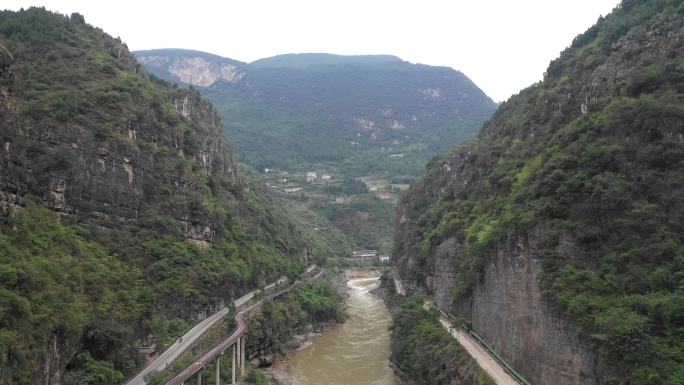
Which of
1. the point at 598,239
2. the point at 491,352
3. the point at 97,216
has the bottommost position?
the point at 491,352

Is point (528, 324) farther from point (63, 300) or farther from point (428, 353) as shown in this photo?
point (63, 300)

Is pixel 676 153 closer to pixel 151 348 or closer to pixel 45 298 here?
pixel 45 298

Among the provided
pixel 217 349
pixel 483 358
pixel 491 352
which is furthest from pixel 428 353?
pixel 217 349

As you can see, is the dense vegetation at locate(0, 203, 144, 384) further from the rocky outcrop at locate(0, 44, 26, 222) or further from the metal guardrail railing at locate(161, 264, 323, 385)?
the metal guardrail railing at locate(161, 264, 323, 385)

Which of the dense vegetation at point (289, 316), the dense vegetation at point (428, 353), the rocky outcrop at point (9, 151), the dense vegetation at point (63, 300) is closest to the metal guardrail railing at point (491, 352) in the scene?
the dense vegetation at point (428, 353)

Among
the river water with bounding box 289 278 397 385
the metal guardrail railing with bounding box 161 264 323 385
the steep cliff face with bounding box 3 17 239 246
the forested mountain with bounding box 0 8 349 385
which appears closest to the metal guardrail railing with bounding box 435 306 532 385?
the river water with bounding box 289 278 397 385

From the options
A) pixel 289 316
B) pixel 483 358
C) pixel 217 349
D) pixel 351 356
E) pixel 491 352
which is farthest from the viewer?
pixel 289 316

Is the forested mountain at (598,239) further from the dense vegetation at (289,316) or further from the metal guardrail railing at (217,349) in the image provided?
the dense vegetation at (289,316)
